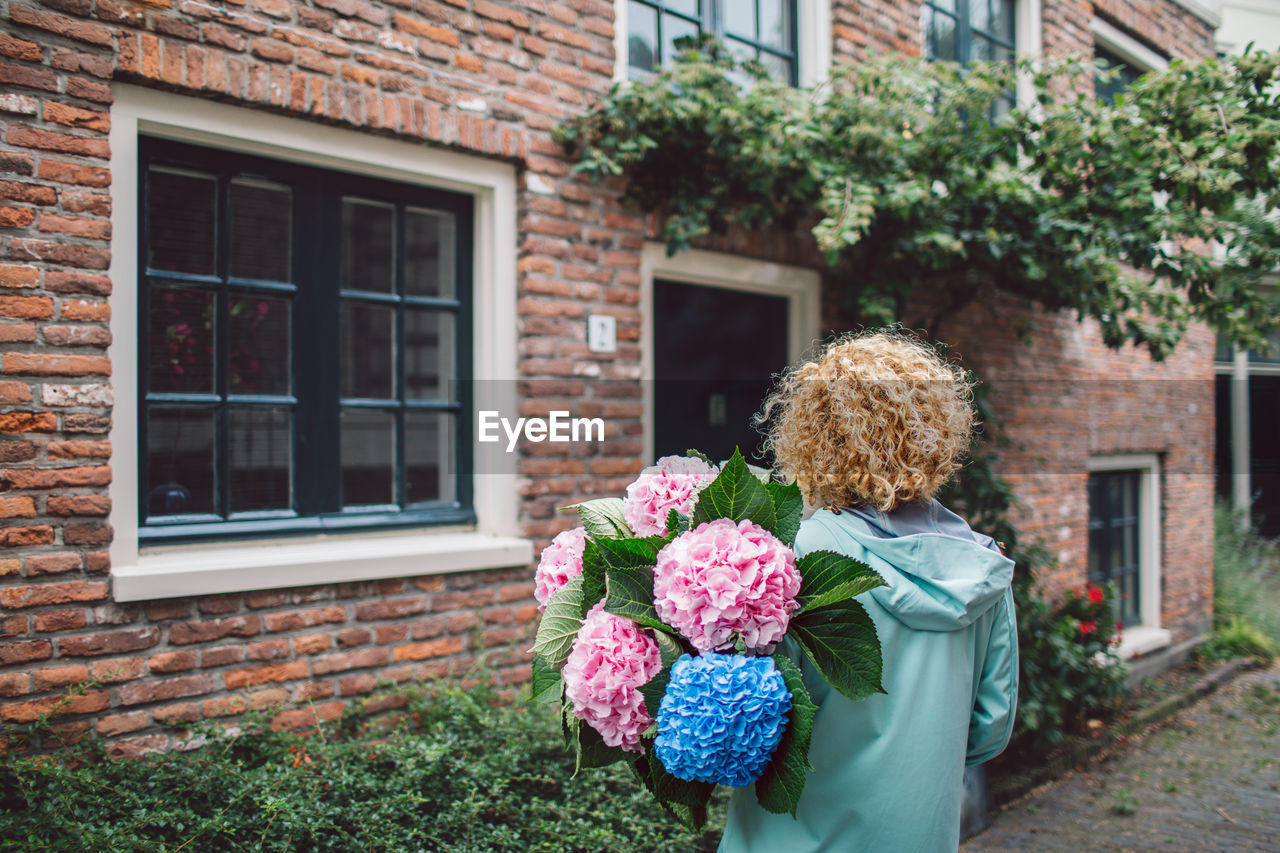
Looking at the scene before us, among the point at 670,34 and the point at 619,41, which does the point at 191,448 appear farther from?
the point at 670,34

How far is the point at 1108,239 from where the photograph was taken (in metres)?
4.42

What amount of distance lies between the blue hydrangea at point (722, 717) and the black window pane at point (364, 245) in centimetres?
951

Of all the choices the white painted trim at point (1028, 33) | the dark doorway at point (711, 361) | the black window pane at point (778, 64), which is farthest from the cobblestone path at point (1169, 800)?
the white painted trim at point (1028, 33)

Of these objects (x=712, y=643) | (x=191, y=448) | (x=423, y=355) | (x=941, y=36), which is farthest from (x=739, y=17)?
(x=423, y=355)

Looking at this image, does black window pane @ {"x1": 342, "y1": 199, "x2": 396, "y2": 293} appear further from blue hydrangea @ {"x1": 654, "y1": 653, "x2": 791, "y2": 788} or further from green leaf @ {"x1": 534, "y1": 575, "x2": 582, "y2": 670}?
blue hydrangea @ {"x1": 654, "y1": 653, "x2": 791, "y2": 788}

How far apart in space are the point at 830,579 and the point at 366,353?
32.1 feet

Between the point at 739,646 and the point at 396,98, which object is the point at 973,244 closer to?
the point at 396,98

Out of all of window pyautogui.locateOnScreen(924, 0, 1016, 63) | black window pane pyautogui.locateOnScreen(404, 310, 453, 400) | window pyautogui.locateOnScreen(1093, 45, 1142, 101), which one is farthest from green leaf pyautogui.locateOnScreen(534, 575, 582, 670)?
black window pane pyautogui.locateOnScreen(404, 310, 453, 400)

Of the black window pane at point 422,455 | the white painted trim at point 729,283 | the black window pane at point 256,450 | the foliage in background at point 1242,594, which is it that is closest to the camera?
the white painted trim at point 729,283

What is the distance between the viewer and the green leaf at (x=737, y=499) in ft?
5.00

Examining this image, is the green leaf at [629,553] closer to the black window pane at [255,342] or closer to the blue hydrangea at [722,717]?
the blue hydrangea at [722,717]

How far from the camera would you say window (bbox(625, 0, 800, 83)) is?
467 cm

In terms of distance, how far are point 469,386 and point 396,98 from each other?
4.18 ft

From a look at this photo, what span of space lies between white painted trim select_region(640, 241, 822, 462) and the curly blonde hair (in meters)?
2.70
